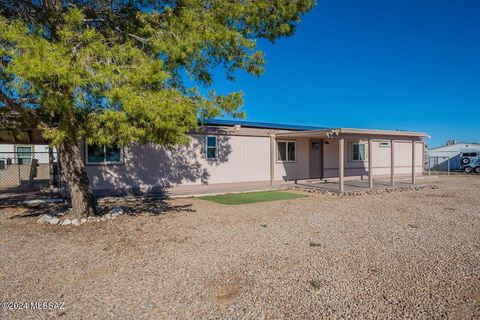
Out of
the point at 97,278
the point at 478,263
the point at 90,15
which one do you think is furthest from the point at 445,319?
the point at 90,15

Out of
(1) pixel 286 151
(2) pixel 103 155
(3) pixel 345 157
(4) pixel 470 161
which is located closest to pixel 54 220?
(2) pixel 103 155

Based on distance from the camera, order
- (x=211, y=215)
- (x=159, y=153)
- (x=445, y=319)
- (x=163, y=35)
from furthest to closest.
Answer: (x=159, y=153) → (x=211, y=215) → (x=163, y=35) → (x=445, y=319)

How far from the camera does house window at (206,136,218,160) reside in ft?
44.7

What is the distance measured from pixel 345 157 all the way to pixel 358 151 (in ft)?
4.30

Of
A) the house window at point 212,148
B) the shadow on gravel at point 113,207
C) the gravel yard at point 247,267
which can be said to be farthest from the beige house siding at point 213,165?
the gravel yard at point 247,267

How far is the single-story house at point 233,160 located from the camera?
11.6m

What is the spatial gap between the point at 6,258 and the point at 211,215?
4611 millimetres

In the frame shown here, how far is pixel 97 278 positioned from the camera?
14.0ft

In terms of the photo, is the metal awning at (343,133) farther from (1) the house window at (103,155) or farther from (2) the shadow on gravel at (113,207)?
(1) the house window at (103,155)

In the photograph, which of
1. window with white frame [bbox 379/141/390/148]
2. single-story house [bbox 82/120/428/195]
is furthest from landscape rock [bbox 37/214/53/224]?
window with white frame [bbox 379/141/390/148]

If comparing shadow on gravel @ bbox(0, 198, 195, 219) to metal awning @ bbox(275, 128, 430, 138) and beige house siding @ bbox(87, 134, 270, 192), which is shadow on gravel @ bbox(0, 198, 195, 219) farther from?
metal awning @ bbox(275, 128, 430, 138)

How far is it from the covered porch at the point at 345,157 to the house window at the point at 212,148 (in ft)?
10.0

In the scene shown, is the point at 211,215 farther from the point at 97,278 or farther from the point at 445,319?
the point at 445,319

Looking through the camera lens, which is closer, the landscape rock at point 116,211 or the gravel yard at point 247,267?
the gravel yard at point 247,267
